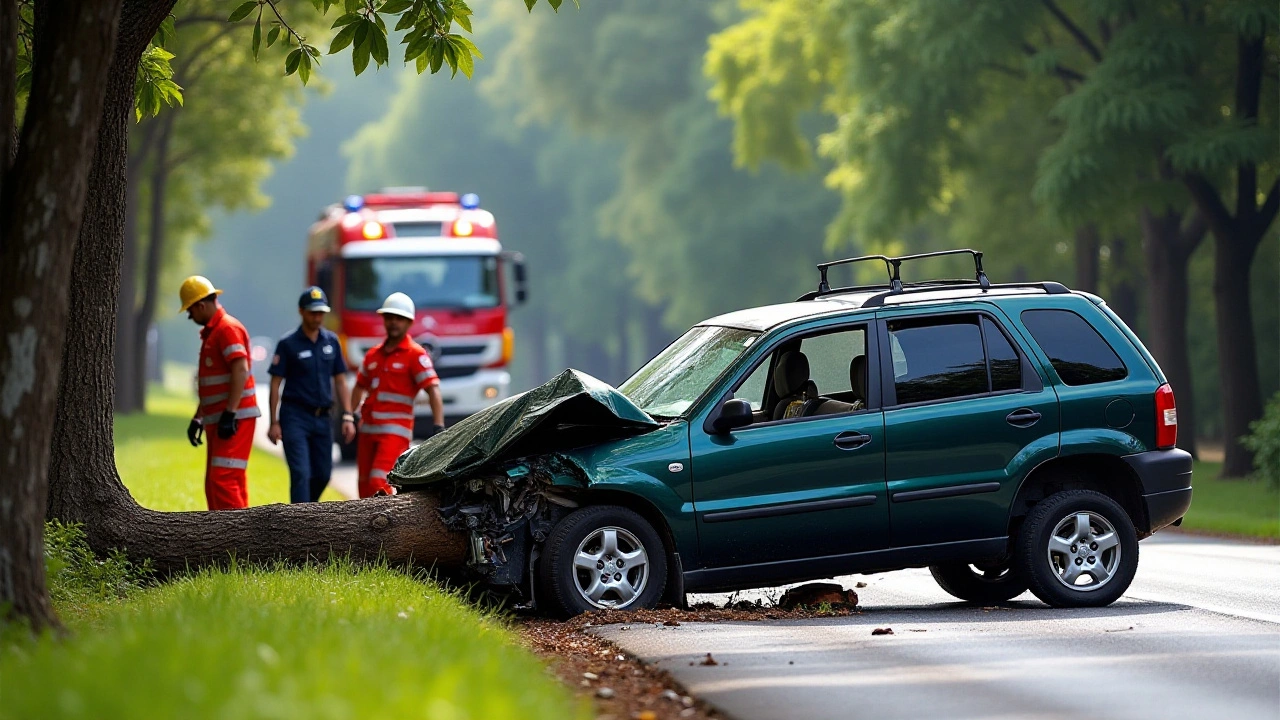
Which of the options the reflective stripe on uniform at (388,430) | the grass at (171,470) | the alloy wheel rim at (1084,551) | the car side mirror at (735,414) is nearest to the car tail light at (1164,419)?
the alloy wheel rim at (1084,551)

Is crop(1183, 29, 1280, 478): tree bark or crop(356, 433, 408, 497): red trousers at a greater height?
crop(1183, 29, 1280, 478): tree bark

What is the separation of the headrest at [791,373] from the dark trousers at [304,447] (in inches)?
151

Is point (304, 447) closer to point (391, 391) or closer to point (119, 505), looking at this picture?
point (391, 391)

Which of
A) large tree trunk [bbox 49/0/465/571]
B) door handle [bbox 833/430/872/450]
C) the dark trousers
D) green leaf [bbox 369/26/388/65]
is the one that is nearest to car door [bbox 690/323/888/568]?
door handle [bbox 833/430/872/450]

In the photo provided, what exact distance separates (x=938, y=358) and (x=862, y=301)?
0.52 m

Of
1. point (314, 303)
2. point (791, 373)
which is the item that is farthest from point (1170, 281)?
point (791, 373)

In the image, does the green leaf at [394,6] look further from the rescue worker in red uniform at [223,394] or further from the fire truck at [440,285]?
the fire truck at [440,285]

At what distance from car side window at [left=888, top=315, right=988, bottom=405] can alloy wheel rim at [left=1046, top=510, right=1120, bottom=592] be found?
89cm

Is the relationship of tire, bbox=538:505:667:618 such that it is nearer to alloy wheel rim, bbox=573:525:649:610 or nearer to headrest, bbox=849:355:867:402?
alloy wheel rim, bbox=573:525:649:610

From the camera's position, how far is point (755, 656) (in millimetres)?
7926

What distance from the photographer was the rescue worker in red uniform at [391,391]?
12734 millimetres

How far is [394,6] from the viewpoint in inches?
372

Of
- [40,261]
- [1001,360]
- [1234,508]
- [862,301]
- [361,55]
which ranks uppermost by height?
[361,55]

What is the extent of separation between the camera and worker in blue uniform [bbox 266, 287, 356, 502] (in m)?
12.8
